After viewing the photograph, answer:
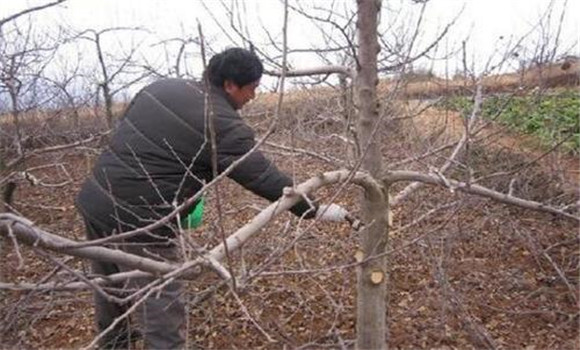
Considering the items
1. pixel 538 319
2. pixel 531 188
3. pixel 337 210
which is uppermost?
pixel 337 210

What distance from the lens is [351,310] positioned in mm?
4297

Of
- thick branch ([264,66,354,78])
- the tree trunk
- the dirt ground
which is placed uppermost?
thick branch ([264,66,354,78])

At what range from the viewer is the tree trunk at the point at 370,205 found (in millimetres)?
2213

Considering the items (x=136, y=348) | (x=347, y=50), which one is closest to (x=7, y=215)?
(x=347, y=50)

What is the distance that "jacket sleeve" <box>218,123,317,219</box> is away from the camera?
2.41 meters

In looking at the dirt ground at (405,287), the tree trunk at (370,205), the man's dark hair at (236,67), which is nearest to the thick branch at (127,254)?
the tree trunk at (370,205)

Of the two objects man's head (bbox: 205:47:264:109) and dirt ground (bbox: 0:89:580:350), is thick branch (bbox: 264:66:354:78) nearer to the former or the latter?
man's head (bbox: 205:47:264:109)

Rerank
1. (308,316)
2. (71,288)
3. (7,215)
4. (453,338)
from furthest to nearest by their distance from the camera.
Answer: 1. (308,316)
2. (453,338)
3. (71,288)
4. (7,215)

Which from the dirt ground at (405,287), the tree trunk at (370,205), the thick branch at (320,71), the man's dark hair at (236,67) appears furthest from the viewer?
the dirt ground at (405,287)

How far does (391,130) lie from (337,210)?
1919 mm

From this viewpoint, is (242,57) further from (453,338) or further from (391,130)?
(453,338)

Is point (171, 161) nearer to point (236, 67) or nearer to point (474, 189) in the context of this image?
point (236, 67)

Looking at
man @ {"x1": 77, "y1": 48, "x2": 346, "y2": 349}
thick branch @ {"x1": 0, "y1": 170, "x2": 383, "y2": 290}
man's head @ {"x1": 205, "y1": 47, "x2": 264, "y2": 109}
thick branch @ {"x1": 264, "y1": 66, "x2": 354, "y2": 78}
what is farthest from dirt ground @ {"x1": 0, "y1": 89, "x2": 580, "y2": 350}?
thick branch @ {"x1": 0, "y1": 170, "x2": 383, "y2": 290}

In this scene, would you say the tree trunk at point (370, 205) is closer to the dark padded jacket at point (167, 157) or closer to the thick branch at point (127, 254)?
the dark padded jacket at point (167, 157)
